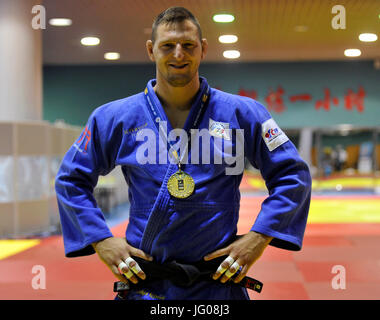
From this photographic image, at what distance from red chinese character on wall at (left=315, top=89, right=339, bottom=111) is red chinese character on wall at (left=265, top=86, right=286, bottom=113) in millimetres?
833

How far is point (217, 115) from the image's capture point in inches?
59.9

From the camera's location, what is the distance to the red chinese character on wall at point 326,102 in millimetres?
12000

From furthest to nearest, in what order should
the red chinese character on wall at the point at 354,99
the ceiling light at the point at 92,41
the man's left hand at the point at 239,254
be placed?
the red chinese character on wall at the point at 354,99 → the ceiling light at the point at 92,41 → the man's left hand at the point at 239,254

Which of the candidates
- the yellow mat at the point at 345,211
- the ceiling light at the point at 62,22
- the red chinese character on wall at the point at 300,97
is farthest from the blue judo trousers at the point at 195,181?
the red chinese character on wall at the point at 300,97

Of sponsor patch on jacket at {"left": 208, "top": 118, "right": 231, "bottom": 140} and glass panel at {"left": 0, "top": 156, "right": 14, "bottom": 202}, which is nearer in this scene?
sponsor patch on jacket at {"left": 208, "top": 118, "right": 231, "bottom": 140}

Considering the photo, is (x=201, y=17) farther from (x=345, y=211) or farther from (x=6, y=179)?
(x=345, y=211)

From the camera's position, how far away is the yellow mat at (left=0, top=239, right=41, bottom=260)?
5.29m

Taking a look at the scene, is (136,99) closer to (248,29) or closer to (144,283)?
(144,283)

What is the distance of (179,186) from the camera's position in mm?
1439

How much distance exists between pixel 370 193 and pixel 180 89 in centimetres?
1053

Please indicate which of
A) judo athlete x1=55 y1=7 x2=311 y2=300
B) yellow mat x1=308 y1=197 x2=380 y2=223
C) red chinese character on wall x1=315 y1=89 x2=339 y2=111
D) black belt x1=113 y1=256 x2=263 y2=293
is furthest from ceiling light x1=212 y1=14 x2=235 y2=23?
red chinese character on wall x1=315 y1=89 x2=339 y2=111

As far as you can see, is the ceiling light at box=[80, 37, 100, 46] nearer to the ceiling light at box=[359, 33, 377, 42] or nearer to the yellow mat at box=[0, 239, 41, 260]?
the ceiling light at box=[359, 33, 377, 42]

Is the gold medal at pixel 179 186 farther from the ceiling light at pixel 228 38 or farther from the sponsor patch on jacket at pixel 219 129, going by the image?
the ceiling light at pixel 228 38
